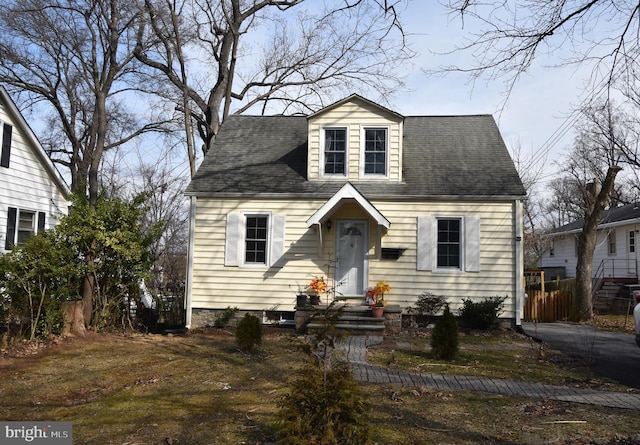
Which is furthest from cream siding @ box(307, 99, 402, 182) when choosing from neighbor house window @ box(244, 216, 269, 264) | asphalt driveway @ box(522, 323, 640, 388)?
asphalt driveway @ box(522, 323, 640, 388)

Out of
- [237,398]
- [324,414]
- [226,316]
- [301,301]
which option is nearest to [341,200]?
[301,301]

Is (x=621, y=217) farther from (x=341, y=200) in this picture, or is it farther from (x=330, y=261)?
(x=341, y=200)

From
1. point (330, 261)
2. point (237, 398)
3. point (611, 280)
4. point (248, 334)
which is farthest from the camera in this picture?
point (611, 280)

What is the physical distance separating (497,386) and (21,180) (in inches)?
598

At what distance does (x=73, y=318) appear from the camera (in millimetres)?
11023

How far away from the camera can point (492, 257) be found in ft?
43.5

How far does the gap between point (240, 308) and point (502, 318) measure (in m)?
6.98

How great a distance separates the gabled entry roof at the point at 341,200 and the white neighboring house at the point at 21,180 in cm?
795

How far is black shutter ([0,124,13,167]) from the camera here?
1516 centimetres

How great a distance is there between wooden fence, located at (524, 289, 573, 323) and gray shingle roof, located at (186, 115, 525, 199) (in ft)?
19.8

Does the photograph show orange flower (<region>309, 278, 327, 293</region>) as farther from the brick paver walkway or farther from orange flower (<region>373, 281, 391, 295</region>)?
the brick paver walkway

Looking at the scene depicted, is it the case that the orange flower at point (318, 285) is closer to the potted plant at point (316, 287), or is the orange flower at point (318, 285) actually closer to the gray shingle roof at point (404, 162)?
the potted plant at point (316, 287)

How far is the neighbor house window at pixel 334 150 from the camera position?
14242 mm

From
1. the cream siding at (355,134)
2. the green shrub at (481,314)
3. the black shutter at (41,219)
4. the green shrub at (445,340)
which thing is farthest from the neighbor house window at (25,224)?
the green shrub at (481,314)
